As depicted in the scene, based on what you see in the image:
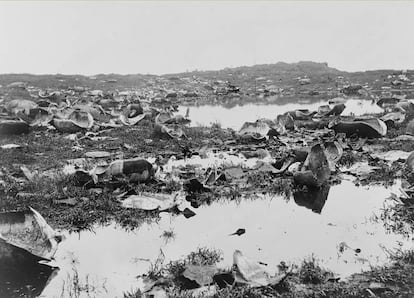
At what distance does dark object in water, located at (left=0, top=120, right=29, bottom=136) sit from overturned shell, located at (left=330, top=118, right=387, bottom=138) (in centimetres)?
875

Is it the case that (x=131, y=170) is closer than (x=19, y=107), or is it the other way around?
(x=131, y=170)

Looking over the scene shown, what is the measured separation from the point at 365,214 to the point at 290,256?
1621 millimetres

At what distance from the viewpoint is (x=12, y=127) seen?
11.4 metres

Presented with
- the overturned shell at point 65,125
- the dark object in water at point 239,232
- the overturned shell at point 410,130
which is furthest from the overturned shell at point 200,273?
the overturned shell at point 65,125

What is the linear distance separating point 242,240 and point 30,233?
7.45ft

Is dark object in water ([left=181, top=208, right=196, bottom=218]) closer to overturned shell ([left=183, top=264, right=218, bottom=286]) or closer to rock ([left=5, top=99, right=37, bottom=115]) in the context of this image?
overturned shell ([left=183, top=264, right=218, bottom=286])

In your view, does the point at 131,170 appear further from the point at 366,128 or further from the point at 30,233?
the point at 366,128

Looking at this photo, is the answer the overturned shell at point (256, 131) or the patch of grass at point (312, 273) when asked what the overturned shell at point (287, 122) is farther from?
the patch of grass at point (312, 273)

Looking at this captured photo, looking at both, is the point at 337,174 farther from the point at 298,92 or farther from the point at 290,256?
the point at 298,92

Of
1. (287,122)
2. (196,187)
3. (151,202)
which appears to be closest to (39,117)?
(287,122)

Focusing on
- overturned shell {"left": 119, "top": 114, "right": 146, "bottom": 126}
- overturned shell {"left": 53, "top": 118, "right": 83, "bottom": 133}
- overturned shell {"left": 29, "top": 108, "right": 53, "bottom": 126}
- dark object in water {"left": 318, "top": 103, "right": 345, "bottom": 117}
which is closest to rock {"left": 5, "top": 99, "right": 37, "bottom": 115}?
overturned shell {"left": 29, "top": 108, "right": 53, "bottom": 126}

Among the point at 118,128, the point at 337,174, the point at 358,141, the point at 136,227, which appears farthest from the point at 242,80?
the point at 136,227

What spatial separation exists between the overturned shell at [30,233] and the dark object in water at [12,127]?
783 cm

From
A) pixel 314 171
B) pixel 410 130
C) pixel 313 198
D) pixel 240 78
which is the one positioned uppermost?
pixel 240 78
